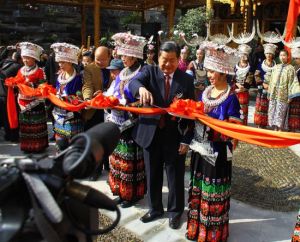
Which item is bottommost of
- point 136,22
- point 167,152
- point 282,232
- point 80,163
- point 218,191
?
point 282,232

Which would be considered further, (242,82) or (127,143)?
(242,82)

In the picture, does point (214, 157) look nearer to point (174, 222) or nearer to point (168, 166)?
point (168, 166)

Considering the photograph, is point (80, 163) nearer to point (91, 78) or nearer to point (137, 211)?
point (137, 211)

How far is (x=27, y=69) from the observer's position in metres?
5.98

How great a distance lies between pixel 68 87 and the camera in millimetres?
4965

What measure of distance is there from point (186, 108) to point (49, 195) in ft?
8.03

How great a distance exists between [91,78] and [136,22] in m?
16.5

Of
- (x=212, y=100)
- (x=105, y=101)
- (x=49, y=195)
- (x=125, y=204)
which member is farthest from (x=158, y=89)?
(x=49, y=195)

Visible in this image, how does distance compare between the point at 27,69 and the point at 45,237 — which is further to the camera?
the point at 27,69

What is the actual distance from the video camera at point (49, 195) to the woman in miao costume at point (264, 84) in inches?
302

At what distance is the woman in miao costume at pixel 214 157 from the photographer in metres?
3.29

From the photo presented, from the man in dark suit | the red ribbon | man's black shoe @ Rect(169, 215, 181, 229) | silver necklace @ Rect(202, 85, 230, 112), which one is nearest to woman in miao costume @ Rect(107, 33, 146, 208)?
the red ribbon

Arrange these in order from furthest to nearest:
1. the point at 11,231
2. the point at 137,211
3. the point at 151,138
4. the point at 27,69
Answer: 1. the point at 27,69
2. the point at 137,211
3. the point at 151,138
4. the point at 11,231

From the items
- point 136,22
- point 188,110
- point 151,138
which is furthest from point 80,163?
point 136,22
